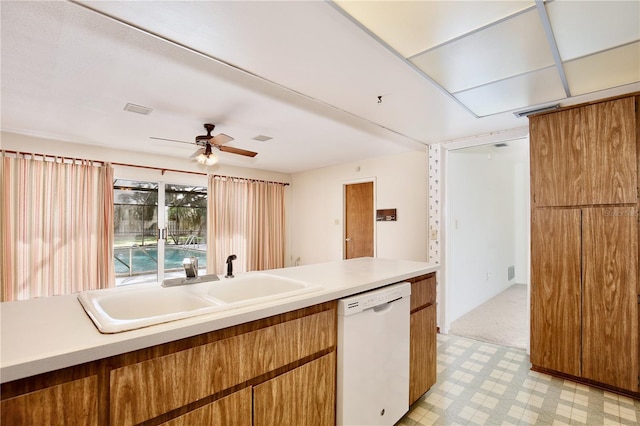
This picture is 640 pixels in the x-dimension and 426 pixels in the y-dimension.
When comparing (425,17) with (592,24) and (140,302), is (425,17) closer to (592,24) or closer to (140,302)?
(592,24)

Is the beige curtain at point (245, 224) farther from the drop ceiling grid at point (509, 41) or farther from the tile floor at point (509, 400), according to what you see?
the drop ceiling grid at point (509, 41)

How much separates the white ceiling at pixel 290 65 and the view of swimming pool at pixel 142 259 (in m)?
1.83

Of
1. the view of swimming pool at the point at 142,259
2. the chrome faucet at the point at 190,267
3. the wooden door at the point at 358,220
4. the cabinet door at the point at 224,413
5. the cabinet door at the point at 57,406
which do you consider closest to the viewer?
the cabinet door at the point at 57,406

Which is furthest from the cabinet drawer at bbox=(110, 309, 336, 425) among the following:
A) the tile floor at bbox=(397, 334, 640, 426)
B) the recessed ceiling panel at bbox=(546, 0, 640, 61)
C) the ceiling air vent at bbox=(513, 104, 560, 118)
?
the ceiling air vent at bbox=(513, 104, 560, 118)

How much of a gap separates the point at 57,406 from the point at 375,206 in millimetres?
4062

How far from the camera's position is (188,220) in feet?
15.8

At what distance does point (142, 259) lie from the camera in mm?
4391

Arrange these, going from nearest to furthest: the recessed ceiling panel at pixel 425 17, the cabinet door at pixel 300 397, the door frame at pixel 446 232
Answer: the cabinet door at pixel 300 397
the recessed ceiling panel at pixel 425 17
the door frame at pixel 446 232

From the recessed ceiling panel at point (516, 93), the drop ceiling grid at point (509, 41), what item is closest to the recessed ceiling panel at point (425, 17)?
the drop ceiling grid at point (509, 41)

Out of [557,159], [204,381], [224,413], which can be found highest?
[557,159]

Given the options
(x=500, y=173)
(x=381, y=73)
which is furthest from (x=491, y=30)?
(x=500, y=173)

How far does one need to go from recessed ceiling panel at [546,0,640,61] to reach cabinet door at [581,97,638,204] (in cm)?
88

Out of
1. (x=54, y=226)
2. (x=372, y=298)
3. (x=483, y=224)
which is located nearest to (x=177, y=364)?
(x=372, y=298)

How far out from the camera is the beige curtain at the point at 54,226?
3172 mm
